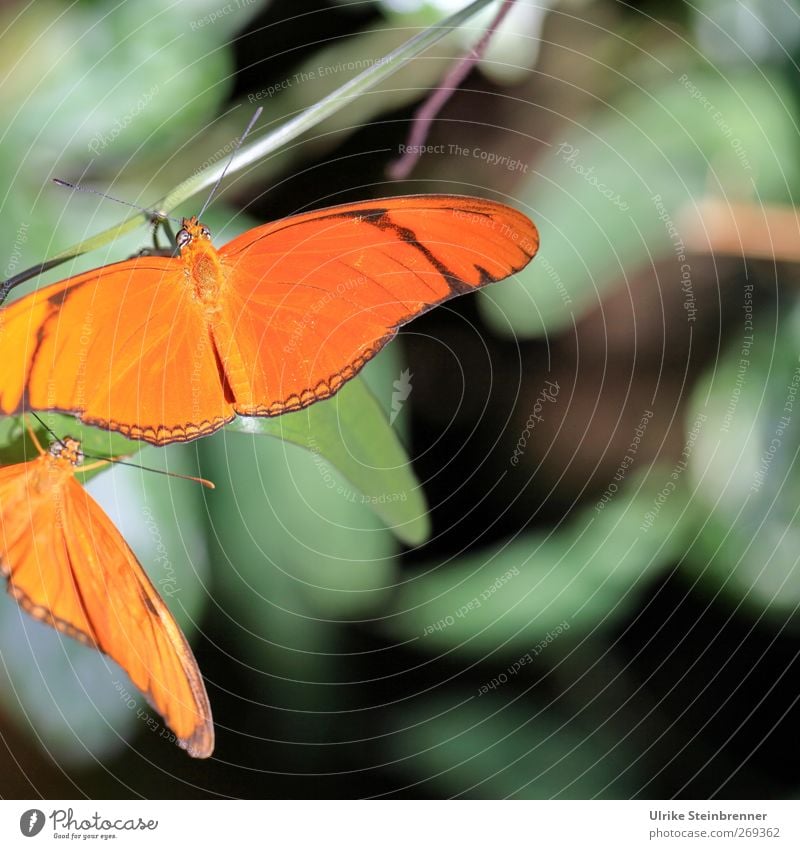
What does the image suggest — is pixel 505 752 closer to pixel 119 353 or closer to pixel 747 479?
pixel 747 479

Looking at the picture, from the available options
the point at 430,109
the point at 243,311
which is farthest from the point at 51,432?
the point at 430,109

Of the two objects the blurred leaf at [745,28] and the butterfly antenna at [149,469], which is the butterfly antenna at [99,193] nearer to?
the butterfly antenna at [149,469]

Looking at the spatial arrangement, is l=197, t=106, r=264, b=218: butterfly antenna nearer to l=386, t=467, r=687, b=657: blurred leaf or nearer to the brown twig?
the brown twig

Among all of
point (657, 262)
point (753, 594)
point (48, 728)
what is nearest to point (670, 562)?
point (753, 594)

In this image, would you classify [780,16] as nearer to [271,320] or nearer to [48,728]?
[271,320]

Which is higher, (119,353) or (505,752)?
(119,353)

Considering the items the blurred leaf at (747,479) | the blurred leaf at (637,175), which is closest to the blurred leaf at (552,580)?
the blurred leaf at (747,479)
